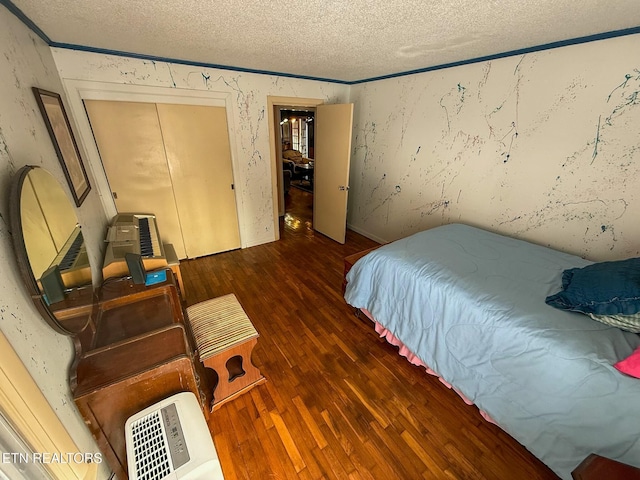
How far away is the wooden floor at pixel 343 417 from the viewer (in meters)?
1.24

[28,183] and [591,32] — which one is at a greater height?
[591,32]

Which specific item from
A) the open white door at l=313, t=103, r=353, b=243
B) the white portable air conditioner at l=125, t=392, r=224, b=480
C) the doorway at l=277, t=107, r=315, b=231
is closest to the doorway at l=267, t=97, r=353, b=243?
the open white door at l=313, t=103, r=353, b=243

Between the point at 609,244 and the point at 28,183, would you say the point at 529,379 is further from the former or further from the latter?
the point at 28,183

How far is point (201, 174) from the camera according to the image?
9.49 ft

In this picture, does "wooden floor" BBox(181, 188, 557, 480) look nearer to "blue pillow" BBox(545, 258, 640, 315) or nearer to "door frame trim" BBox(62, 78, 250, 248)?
"blue pillow" BBox(545, 258, 640, 315)

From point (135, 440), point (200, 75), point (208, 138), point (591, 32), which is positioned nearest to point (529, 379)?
point (135, 440)

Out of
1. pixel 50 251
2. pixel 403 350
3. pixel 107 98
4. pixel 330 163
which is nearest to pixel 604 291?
pixel 403 350

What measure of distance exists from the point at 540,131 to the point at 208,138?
3159 mm

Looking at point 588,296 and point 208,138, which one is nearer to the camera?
point 588,296

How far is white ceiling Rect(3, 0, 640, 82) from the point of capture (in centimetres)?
130

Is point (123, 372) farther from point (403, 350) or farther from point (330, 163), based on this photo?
point (330, 163)

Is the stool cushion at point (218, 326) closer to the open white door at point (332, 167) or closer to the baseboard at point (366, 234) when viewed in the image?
the open white door at point (332, 167)

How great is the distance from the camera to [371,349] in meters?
1.91

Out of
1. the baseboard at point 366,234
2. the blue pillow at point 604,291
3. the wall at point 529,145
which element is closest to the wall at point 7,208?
the blue pillow at point 604,291
